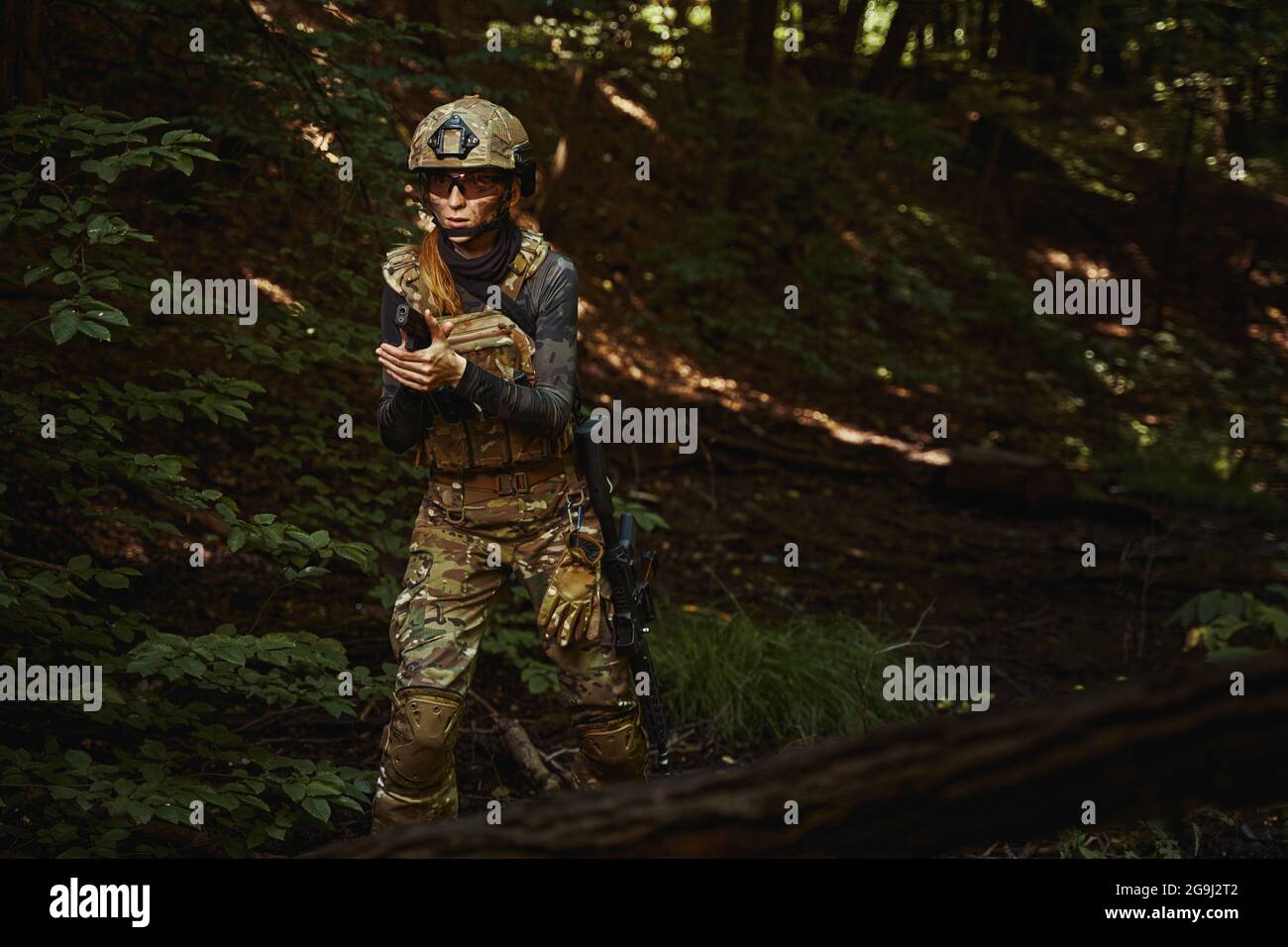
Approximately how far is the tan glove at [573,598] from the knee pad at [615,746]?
0.99 ft

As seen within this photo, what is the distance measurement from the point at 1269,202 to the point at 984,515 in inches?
645

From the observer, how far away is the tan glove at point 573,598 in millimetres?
3596

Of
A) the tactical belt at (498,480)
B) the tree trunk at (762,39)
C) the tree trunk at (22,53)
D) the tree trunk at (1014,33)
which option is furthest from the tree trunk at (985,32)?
the tactical belt at (498,480)

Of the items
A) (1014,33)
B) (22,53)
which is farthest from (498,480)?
(1014,33)

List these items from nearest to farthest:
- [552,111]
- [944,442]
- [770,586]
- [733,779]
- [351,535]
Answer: [733,779], [351,535], [770,586], [944,442], [552,111]

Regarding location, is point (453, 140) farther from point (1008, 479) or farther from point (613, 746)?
point (1008, 479)

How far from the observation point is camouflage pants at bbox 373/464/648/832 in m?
3.38

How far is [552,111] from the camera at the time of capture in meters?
13.9

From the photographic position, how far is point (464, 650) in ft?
11.4

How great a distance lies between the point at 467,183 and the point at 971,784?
2.56 m

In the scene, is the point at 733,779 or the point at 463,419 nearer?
the point at 733,779

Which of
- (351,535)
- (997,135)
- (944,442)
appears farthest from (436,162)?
(997,135)

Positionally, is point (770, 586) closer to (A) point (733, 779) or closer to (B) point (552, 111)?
(A) point (733, 779)

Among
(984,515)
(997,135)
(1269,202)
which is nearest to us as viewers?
(984,515)
